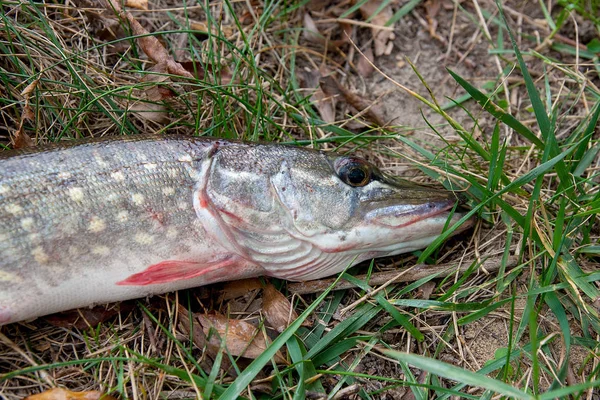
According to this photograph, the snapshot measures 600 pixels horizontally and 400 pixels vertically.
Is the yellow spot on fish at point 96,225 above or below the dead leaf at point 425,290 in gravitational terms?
above

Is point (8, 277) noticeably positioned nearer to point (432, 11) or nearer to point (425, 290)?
point (425, 290)

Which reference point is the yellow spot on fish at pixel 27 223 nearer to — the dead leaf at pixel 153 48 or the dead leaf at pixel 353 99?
the dead leaf at pixel 153 48

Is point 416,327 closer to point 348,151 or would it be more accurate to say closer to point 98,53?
point 348,151

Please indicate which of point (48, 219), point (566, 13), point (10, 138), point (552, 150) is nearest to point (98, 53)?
point (10, 138)

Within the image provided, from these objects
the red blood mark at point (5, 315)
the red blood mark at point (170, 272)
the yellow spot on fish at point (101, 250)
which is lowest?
the red blood mark at point (5, 315)

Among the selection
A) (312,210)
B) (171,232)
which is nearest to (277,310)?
(312,210)

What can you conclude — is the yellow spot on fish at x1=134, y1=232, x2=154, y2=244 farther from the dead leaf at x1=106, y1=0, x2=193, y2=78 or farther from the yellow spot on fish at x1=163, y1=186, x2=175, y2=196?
the dead leaf at x1=106, y1=0, x2=193, y2=78

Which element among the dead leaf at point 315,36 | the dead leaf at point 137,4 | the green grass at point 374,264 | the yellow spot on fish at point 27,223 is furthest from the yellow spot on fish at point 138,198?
the dead leaf at point 315,36
